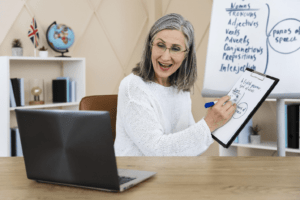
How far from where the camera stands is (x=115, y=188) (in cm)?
65

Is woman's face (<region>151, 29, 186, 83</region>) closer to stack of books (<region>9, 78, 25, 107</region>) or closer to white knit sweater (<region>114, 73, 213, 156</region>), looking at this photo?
white knit sweater (<region>114, 73, 213, 156</region>)

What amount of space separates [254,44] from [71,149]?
2.85ft

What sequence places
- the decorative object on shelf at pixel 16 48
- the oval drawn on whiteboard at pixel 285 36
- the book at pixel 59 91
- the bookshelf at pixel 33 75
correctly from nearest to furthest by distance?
the oval drawn on whiteboard at pixel 285 36 < the bookshelf at pixel 33 75 < the decorative object on shelf at pixel 16 48 < the book at pixel 59 91

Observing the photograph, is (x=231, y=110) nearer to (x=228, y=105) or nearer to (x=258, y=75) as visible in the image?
(x=228, y=105)

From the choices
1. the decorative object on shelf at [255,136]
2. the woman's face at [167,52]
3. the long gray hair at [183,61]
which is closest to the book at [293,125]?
the decorative object on shelf at [255,136]

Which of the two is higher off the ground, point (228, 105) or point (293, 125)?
point (228, 105)

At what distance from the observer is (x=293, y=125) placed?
217 centimetres

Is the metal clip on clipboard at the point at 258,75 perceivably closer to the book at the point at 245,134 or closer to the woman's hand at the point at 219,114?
the woman's hand at the point at 219,114

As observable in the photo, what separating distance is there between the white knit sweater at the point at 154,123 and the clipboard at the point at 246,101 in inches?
2.6

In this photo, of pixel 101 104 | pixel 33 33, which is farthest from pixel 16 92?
pixel 101 104

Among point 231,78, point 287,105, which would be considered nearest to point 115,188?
point 231,78

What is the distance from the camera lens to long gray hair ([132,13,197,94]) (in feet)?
4.19

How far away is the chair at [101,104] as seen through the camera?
147cm

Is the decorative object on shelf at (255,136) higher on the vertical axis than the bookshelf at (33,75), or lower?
lower
